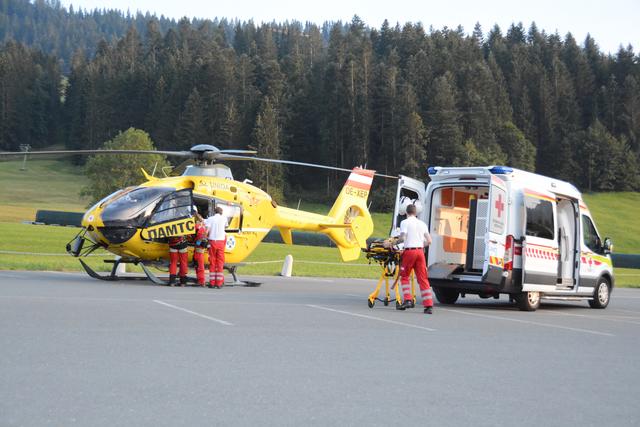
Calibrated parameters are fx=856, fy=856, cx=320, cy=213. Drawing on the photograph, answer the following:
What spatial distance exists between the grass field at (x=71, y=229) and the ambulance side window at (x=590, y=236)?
12365 mm

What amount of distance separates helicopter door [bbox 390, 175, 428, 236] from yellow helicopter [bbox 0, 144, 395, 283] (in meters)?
1.87

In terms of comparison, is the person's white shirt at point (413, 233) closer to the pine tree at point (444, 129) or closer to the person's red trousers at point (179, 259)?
the person's red trousers at point (179, 259)

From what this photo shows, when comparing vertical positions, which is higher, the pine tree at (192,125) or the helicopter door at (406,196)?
the pine tree at (192,125)

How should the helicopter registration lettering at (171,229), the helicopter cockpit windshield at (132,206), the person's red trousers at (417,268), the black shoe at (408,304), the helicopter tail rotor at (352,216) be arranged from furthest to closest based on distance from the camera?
the helicopter tail rotor at (352,216), the helicopter registration lettering at (171,229), the helicopter cockpit windshield at (132,206), the black shoe at (408,304), the person's red trousers at (417,268)

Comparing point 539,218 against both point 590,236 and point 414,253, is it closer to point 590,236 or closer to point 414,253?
point 590,236

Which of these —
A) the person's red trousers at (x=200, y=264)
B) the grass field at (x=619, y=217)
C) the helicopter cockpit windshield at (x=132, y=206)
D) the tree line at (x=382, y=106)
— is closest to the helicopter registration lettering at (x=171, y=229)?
the helicopter cockpit windshield at (x=132, y=206)

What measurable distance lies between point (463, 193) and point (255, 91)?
107744mm

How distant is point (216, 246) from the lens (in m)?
19.5

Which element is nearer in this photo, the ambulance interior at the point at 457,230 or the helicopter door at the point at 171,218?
the ambulance interior at the point at 457,230

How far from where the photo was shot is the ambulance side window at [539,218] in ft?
54.3

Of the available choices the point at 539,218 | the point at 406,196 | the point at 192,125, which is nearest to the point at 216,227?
the point at 406,196

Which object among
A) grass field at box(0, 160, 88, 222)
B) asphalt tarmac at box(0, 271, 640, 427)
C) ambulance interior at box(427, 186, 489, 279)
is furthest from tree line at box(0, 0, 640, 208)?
asphalt tarmac at box(0, 271, 640, 427)

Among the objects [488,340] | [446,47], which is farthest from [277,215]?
[446,47]

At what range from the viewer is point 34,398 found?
640cm
